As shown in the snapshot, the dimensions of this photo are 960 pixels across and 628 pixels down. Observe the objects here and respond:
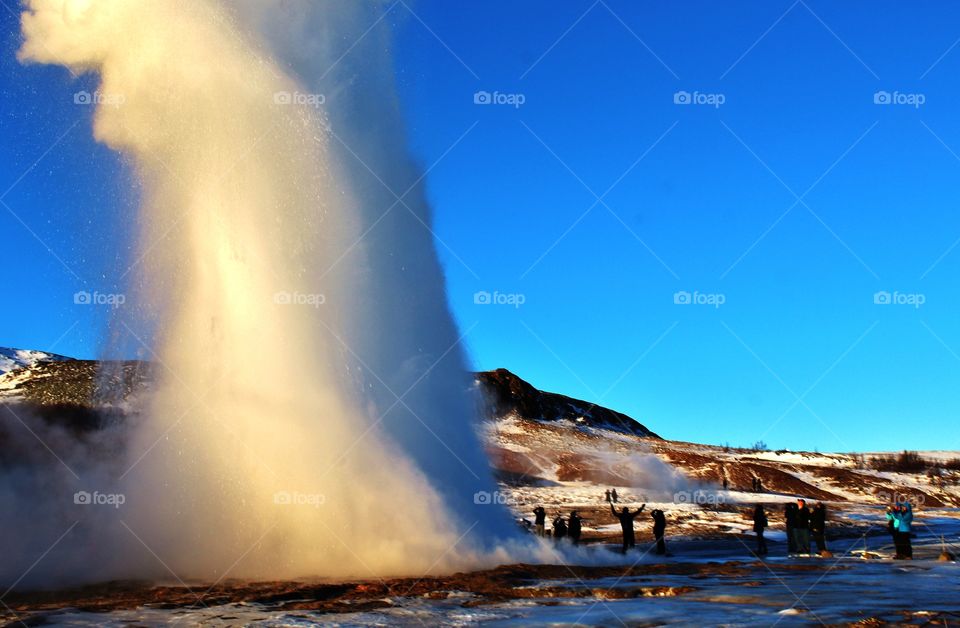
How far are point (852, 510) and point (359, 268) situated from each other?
39884 millimetres

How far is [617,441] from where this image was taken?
274 ft

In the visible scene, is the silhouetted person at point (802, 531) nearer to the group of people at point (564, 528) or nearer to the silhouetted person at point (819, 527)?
the silhouetted person at point (819, 527)

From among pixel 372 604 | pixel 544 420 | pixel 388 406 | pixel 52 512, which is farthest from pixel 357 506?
pixel 544 420

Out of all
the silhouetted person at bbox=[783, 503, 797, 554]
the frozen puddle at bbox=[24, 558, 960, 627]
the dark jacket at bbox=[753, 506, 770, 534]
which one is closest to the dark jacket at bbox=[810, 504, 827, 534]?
the silhouetted person at bbox=[783, 503, 797, 554]

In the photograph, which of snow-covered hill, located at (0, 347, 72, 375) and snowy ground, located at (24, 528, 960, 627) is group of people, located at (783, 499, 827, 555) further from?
snow-covered hill, located at (0, 347, 72, 375)

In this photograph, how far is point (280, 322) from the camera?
53.3ft

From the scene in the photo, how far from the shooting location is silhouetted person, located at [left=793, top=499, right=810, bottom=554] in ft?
64.1

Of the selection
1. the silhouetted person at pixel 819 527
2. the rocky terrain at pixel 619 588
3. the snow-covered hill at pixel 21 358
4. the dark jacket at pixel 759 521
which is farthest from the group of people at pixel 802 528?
the snow-covered hill at pixel 21 358

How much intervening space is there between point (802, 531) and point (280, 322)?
520 inches

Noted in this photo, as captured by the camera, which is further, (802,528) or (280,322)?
(802,528)

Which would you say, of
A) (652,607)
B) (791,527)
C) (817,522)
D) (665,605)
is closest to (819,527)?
(817,522)

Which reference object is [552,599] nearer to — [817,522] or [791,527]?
[791,527]

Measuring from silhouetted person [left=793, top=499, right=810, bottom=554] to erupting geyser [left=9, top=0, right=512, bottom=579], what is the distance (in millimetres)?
8064

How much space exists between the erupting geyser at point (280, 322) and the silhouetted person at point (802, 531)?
317 inches
